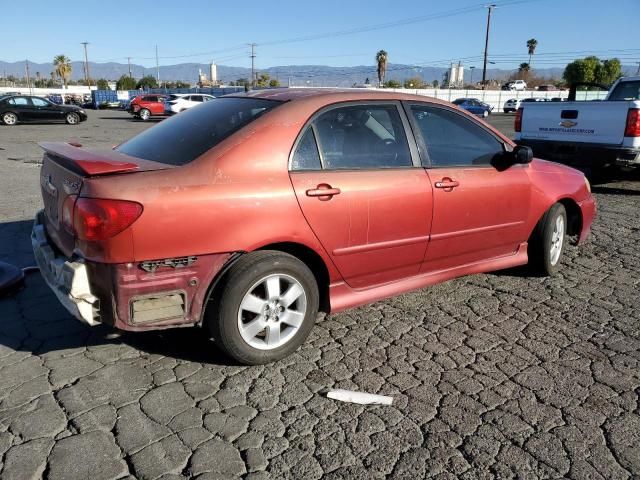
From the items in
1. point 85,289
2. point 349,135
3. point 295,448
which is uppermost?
point 349,135

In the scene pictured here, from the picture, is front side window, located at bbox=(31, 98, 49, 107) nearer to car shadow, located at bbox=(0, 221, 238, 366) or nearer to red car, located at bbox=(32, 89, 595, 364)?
car shadow, located at bbox=(0, 221, 238, 366)

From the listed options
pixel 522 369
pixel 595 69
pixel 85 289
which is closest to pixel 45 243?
pixel 85 289

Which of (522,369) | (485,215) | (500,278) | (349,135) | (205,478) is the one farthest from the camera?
(500,278)

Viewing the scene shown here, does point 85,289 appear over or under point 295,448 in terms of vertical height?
over

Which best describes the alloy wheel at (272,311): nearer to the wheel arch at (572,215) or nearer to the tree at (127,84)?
the wheel arch at (572,215)

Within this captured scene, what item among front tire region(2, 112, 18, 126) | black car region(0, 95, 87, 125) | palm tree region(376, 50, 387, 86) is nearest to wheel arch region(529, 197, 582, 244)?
black car region(0, 95, 87, 125)

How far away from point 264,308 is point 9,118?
1064 inches

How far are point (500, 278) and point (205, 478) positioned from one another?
135 inches

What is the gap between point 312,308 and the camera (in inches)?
131

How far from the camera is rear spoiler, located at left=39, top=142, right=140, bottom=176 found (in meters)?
2.84

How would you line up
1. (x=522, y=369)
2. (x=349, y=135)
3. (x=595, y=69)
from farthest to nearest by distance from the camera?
(x=595, y=69) < (x=349, y=135) < (x=522, y=369)

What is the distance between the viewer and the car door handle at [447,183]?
378cm

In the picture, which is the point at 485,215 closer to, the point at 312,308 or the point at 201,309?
the point at 312,308

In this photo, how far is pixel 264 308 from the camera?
316 cm
